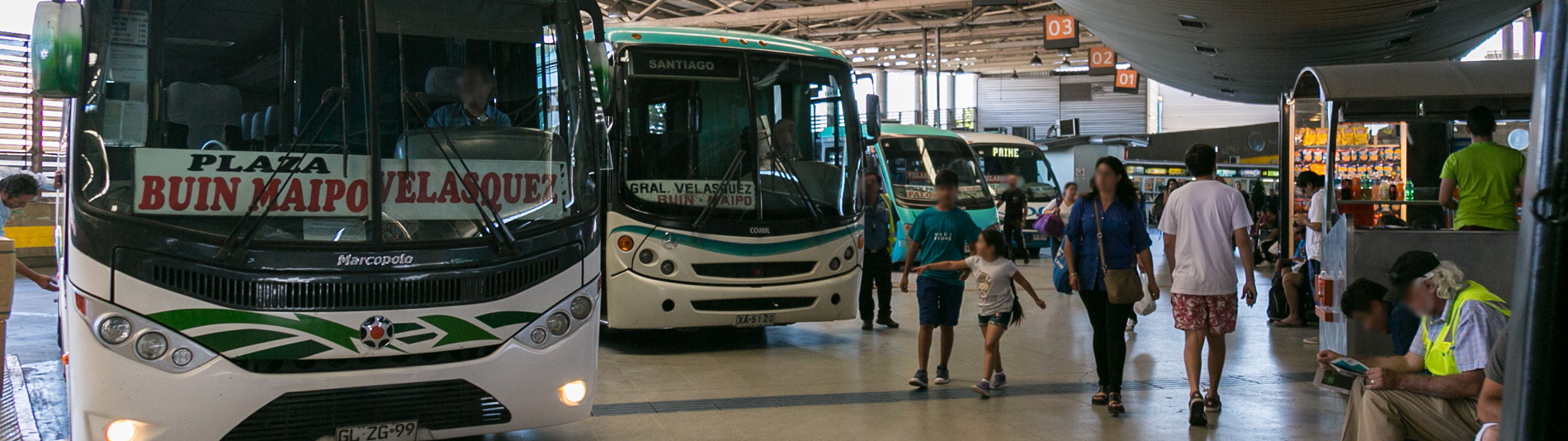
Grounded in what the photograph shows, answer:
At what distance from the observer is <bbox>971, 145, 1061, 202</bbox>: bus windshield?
22.7 metres

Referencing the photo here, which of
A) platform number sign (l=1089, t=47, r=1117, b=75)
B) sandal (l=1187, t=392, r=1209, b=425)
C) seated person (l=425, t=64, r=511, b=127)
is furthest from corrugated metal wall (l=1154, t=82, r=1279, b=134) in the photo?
seated person (l=425, t=64, r=511, b=127)

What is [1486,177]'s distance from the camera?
7648 mm

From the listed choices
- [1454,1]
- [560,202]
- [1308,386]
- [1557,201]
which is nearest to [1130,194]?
[1308,386]

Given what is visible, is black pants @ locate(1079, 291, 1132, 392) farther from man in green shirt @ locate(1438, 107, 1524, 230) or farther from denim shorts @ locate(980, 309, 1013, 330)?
man in green shirt @ locate(1438, 107, 1524, 230)

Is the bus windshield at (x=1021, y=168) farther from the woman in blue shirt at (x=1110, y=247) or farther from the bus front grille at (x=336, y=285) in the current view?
the bus front grille at (x=336, y=285)

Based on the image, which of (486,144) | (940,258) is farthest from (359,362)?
(940,258)

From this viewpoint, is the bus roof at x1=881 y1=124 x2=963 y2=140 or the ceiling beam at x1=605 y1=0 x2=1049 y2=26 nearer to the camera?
the bus roof at x1=881 y1=124 x2=963 y2=140

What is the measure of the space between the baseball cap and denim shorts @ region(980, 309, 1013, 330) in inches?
107

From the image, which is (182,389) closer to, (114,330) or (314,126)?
(114,330)

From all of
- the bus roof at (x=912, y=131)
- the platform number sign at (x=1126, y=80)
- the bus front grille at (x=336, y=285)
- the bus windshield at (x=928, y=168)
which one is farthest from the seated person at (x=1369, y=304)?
the platform number sign at (x=1126, y=80)

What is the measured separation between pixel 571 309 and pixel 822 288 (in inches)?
173

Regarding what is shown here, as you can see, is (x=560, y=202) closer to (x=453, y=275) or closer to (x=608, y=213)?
(x=453, y=275)

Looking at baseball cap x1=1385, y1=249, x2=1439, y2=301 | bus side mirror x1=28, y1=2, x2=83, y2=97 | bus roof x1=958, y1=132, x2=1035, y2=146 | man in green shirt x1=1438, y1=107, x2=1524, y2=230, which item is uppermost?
bus roof x1=958, y1=132, x2=1035, y2=146

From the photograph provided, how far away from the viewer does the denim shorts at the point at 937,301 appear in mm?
7398
